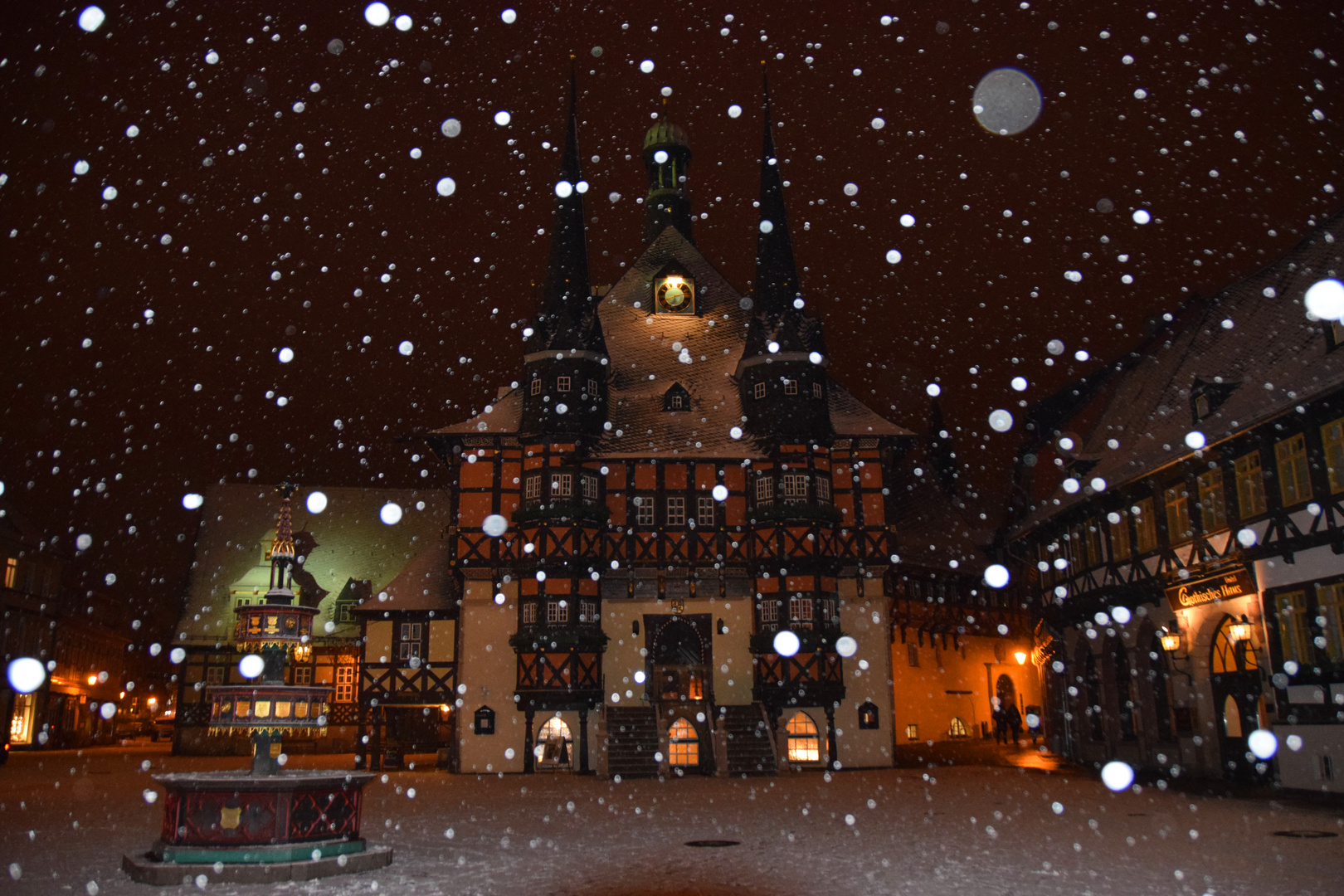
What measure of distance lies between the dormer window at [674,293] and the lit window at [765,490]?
881 centimetres

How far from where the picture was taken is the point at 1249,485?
21.9 m

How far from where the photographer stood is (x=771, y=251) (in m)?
39.3

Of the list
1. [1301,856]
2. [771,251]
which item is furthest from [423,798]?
[771,251]

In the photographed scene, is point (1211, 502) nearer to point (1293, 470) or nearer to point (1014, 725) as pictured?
point (1293, 470)

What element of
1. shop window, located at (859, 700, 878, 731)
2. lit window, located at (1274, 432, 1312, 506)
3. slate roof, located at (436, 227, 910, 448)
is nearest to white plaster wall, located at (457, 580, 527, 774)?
slate roof, located at (436, 227, 910, 448)

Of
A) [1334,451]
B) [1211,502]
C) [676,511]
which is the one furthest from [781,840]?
[676,511]

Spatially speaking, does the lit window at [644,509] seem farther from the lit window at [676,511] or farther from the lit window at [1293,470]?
the lit window at [1293,470]

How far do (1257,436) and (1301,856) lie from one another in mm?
10303

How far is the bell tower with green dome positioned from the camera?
44.8 meters

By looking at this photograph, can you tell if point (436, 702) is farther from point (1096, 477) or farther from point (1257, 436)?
point (1257, 436)

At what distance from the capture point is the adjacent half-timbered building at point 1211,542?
64.7ft

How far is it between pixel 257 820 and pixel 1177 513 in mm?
20209

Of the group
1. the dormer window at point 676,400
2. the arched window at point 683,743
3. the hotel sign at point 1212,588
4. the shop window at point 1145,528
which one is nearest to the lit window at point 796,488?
the dormer window at point 676,400

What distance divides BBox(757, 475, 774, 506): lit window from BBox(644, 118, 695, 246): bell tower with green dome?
520 inches
